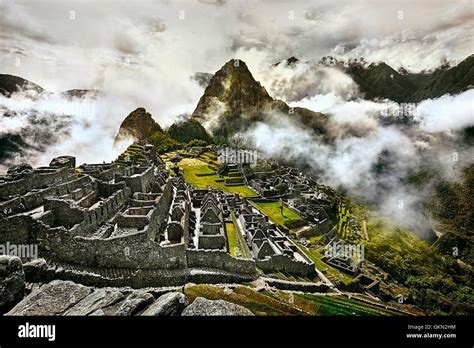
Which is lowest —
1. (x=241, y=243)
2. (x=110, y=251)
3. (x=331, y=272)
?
(x=331, y=272)

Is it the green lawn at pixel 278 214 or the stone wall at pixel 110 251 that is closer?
the stone wall at pixel 110 251

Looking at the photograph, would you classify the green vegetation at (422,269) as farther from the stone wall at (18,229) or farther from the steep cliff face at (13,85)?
the steep cliff face at (13,85)

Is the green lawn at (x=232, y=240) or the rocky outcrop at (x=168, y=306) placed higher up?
the rocky outcrop at (x=168, y=306)

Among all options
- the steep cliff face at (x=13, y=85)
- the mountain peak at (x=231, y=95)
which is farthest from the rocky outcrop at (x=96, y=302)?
the mountain peak at (x=231, y=95)

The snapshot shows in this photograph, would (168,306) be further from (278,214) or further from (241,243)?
(278,214)

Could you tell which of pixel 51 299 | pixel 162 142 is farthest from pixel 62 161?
pixel 162 142

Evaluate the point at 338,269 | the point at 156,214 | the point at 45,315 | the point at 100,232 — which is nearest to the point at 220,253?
the point at 156,214
